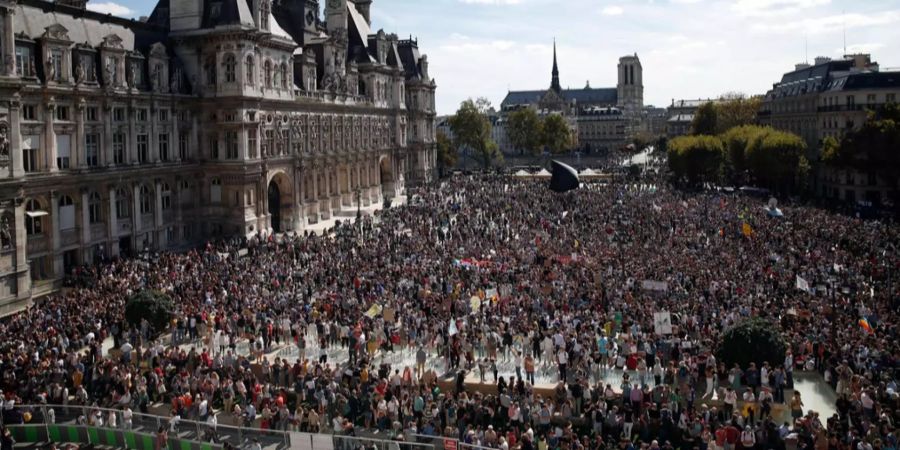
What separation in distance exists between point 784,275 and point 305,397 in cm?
2510

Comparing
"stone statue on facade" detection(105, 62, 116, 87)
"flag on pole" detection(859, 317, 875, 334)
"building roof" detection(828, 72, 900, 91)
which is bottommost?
"flag on pole" detection(859, 317, 875, 334)

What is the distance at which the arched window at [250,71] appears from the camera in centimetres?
5594

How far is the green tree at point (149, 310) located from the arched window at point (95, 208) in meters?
15.8

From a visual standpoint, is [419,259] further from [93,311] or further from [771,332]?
[771,332]

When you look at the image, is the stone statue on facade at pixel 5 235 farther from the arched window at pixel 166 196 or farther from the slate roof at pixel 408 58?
the slate roof at pixel 408 58

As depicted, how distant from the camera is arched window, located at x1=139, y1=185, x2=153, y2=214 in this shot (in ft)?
164

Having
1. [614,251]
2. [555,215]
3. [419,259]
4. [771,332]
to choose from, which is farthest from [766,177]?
[771,332]

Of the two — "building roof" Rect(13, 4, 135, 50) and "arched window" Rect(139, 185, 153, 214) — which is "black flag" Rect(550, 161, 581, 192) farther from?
"building roof" Rect(13, 4, 135, 50)

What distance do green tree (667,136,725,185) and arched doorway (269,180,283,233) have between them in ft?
175

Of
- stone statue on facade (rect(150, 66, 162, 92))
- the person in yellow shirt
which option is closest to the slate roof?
stone statue on facade (rect(150, 66, 162, 92))

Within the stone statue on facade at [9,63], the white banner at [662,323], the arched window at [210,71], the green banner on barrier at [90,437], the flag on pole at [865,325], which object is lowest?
the green banner on barrier at [90,437]

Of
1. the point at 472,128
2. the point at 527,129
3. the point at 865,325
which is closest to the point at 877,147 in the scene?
the point at 865,325

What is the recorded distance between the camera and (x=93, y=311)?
33.1 metres

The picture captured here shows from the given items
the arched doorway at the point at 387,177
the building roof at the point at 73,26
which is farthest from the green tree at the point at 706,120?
the building roof at the point at 73,26
